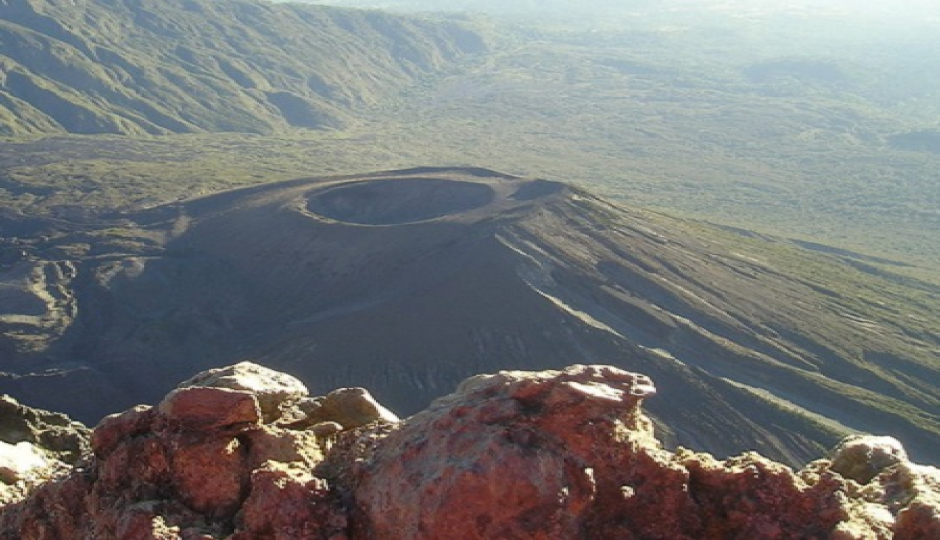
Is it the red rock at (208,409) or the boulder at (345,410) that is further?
the boulder at (345,410)

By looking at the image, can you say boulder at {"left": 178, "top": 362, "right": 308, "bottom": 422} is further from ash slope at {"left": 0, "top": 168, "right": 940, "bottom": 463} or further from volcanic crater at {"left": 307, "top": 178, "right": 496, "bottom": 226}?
volcanic crater at {"left": 307, "top": 178, "right": 496, "bottom": 226}

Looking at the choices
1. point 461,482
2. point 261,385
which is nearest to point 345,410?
point 261,385

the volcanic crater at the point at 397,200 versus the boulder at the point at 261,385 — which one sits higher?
the boulder at the point at 261,385

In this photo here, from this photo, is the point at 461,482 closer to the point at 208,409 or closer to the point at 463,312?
the point at 208,409

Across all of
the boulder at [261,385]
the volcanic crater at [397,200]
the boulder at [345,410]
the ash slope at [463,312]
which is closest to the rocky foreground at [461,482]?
the boulder at [261,385]

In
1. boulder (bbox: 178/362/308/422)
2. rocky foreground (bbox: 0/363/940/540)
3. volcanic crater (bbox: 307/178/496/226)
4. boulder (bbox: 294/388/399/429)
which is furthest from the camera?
volcanic crater (bbox: 307/178/496/226)

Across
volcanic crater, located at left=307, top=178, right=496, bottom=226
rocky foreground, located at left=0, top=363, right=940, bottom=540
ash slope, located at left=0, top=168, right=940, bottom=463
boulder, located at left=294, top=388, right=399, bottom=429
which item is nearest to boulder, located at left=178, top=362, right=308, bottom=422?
boulder, located at left=294, top=388, right=399, bottom=429

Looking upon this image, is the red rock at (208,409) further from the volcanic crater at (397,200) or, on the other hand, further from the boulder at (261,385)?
the volcanic crater at (397,200)
